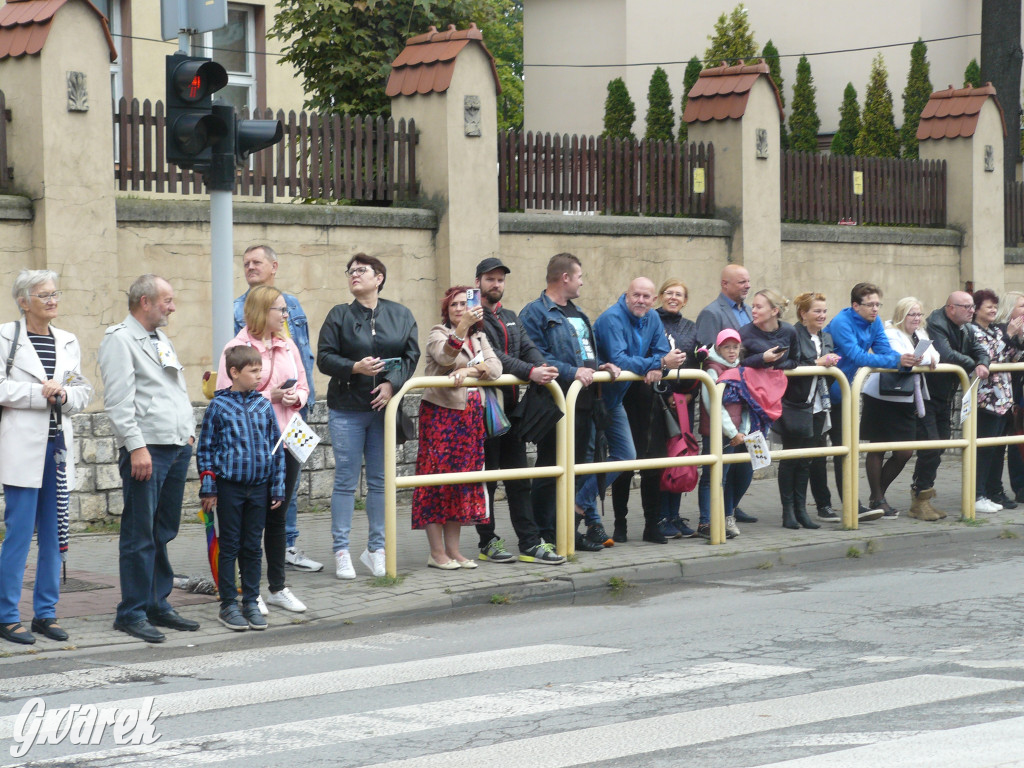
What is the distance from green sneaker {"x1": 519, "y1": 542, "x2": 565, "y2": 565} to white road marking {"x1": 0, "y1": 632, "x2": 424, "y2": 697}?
6.13 feet

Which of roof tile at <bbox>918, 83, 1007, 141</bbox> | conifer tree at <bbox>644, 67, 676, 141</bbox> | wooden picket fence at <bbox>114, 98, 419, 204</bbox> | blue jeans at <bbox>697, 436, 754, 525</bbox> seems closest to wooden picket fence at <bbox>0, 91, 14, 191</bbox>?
wooden picket fence at <bbox>114, 98, 419, 204</bbox>

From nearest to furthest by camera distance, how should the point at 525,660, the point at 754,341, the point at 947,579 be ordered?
the point at 525,660, the point at 947,579, the point at 754,341

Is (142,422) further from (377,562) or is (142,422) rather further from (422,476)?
(377,562)

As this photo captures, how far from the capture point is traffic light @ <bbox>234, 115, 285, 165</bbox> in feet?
28.2

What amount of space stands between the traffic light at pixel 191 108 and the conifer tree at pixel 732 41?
23548 millimetres

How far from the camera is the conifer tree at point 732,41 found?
30812mm

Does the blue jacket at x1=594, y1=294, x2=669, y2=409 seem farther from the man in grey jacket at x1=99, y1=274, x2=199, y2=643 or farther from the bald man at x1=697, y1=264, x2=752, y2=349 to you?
the man in grey jacket at x1=99, y1=274, x2=199, y2=643

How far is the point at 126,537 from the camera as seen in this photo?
7.39 meters

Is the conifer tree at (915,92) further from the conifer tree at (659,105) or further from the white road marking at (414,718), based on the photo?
the white road marking at (414,718)

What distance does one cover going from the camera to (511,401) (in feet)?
30.6

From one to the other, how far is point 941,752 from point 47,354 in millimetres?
4741

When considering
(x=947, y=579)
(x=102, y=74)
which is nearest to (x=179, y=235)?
(x=102, y=74)

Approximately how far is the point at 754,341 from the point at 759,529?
1514mm

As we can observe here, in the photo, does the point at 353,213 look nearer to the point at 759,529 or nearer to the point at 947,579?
the point at 759,529
